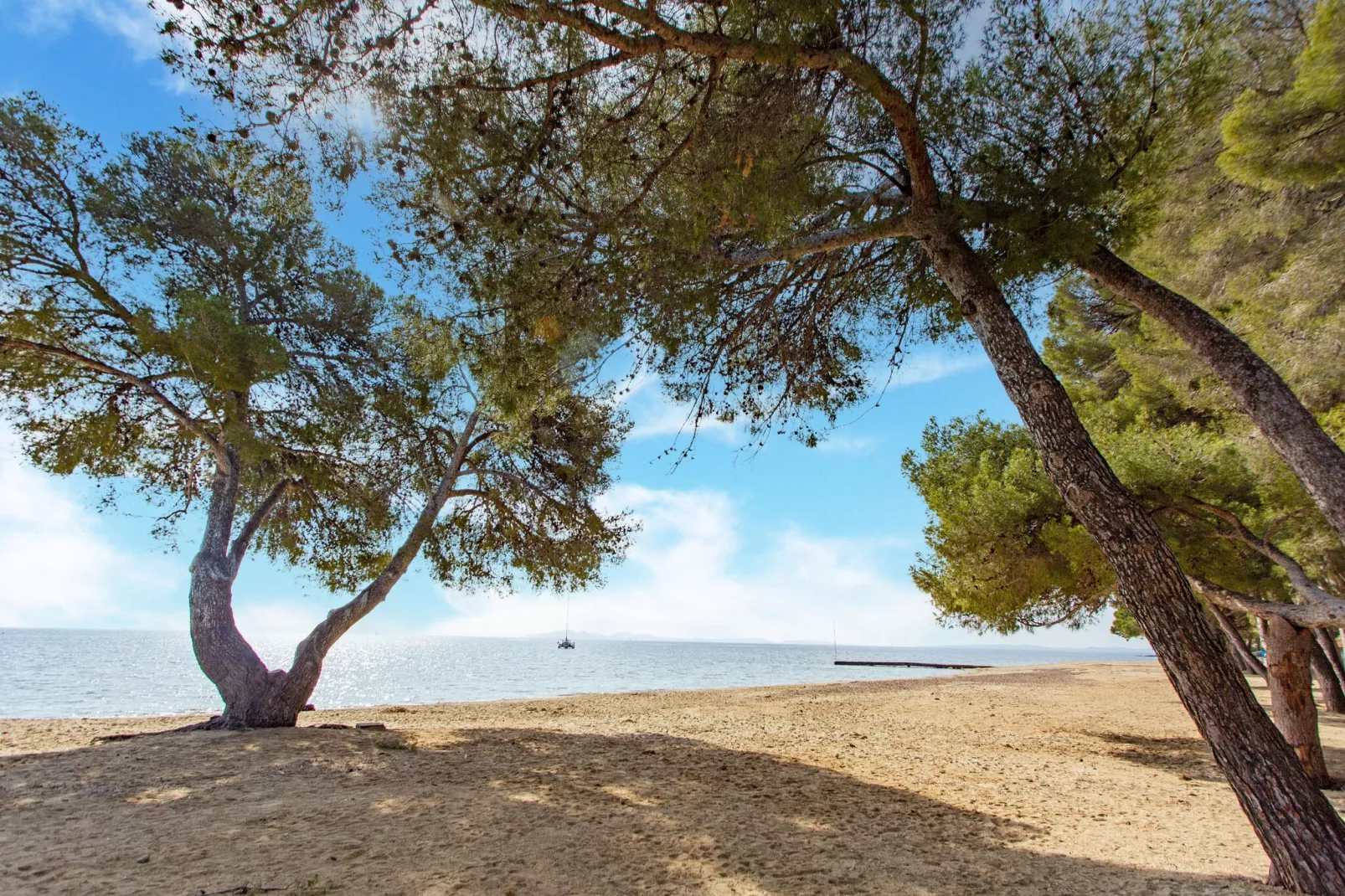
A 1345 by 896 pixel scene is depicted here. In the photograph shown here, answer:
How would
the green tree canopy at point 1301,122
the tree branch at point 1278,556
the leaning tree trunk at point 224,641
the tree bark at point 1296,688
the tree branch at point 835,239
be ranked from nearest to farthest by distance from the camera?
the green tree canopy at point 1301,122 < the tree branch at point 835,239 < the tree branch at point 1278,556 < the tree bark at point 1296,688 < the leaning tree trunk at point 224,641

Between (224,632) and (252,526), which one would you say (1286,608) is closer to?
(224,632)

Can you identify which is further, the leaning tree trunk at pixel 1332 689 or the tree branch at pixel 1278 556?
the leaning tree trunk at pixel 1332 689

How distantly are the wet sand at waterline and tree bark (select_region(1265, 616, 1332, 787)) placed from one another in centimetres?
88

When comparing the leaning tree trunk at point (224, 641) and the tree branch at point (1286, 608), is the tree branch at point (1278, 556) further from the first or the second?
the leaning tree trunk at point (224, 641)

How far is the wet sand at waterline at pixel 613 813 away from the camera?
3.23 metres

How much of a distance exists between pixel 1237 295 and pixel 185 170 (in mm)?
11867

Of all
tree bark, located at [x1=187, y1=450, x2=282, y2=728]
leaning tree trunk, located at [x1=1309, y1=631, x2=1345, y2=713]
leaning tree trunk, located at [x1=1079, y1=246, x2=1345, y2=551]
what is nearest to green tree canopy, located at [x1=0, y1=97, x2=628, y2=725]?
tree bark, located at [x1=187, y1=450, x2=282, y2=728]

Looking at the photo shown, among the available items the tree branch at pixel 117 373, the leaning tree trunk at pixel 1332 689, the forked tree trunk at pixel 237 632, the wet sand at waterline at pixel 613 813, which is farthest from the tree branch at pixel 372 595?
the leaning tree trunk at pixel 1332 689

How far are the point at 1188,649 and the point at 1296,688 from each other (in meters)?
4.95

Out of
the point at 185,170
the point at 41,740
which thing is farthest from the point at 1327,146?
the point at 41,740

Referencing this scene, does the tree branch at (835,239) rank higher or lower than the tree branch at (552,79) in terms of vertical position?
lower

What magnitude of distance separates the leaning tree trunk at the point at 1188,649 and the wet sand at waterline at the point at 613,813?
1.15 ft

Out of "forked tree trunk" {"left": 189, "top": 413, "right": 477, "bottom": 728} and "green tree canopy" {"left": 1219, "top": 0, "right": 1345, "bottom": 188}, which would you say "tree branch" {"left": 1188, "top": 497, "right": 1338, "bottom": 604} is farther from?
"forked tree trunk" {"left": 189, "top": 413, "right": 477, "bottom": 728}

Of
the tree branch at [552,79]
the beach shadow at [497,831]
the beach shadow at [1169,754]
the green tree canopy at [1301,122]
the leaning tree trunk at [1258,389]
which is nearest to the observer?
the beach shadow at [497,831]
